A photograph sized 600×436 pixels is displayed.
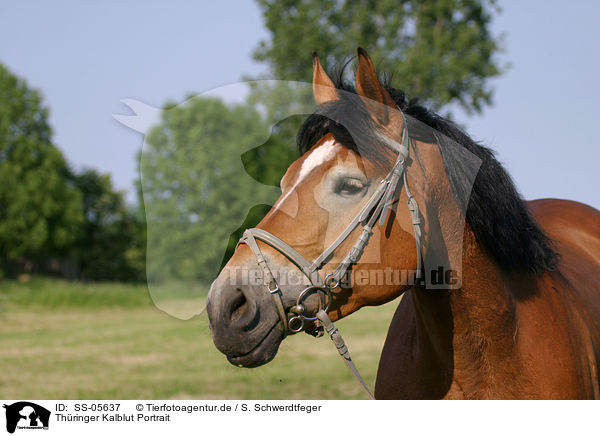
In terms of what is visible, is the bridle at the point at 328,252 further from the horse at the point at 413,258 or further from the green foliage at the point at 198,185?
the green foliage at the point at 198,185

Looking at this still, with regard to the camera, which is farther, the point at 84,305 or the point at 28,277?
the point at 28,277

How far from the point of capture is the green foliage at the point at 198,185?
9.48 ft

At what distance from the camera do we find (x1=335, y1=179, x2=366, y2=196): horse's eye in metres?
2.15

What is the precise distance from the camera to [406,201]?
2193mm

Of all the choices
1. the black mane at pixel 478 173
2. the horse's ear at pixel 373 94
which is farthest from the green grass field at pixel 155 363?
the horse's ear at pixel 373 94

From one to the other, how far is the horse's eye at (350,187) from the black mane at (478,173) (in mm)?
121

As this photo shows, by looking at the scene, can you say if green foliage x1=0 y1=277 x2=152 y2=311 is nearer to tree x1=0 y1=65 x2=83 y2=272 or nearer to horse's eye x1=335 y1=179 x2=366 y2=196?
tree x1=0 y1=65 x2=83 y2=272

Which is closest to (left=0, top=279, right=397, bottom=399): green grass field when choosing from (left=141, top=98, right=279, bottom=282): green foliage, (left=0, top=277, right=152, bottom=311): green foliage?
(left=141, top=98, right=279, bottom=282): green foliage

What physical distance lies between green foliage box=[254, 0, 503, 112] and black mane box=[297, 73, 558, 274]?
55.9ft
